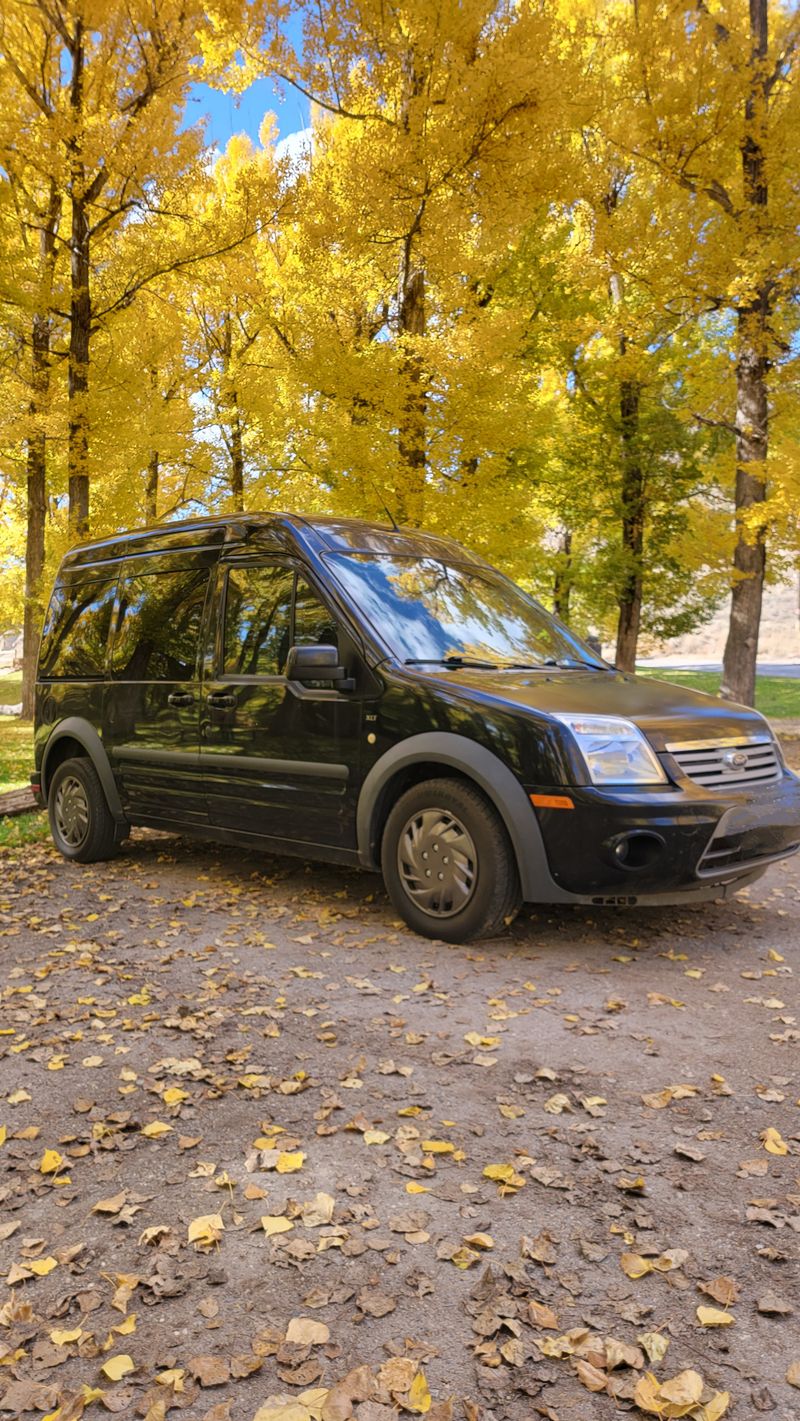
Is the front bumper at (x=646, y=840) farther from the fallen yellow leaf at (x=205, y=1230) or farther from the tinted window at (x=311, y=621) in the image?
the fallen yellow leaf at (x=205, y=1230)

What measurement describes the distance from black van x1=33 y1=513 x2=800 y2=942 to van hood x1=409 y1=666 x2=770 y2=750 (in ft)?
0.06

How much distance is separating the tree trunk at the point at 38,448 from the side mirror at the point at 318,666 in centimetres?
780

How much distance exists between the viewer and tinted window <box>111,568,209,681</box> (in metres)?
6.17

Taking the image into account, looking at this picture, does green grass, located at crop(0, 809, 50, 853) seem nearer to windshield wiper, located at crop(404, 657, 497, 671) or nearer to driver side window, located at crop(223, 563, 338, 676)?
driver side window, located at crop(223, 563, 338, 676)

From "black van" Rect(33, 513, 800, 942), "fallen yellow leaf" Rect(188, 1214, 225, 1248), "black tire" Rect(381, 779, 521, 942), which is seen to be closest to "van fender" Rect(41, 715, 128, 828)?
"black van" Rect(33, 513, 800, 942)

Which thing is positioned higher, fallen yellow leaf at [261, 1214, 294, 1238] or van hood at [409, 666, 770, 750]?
van hood at [409, 666, 770, 750]

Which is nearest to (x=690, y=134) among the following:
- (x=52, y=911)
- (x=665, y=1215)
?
(x=52, y=911)

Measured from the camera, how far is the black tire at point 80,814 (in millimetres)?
6867

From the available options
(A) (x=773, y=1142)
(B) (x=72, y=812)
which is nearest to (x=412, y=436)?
(B) (x=72, y=812)

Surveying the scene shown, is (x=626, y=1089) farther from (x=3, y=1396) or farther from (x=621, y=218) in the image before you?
(x=621, y=218)

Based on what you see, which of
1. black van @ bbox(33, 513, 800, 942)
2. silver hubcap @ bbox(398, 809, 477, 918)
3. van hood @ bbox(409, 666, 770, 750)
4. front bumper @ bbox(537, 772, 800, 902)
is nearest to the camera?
front bumper @ bbox(537, 772, 800, 902)

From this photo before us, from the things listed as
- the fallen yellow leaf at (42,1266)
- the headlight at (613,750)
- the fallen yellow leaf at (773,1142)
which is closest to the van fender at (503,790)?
the headlight at (613,750)

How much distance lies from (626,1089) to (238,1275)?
57.4 inches

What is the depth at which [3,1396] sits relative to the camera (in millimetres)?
1982
